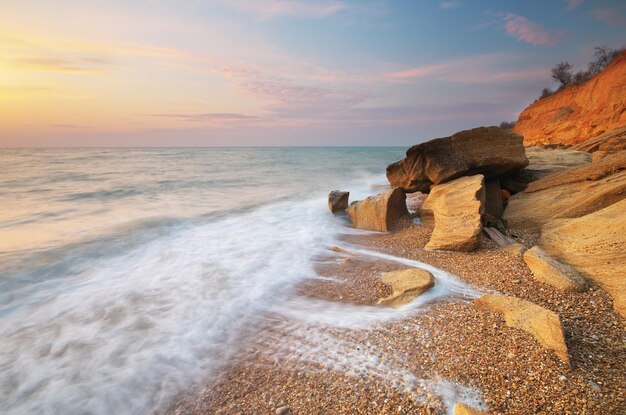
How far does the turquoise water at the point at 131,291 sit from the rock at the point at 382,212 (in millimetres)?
847

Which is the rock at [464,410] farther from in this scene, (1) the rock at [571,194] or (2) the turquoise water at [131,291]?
(1) the rock at [571,194]

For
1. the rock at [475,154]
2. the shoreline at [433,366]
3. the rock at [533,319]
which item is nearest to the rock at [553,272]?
the shoreline at [433,366]

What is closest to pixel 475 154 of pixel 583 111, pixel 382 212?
pixel 382 212

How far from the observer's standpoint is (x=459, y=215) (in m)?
6.09

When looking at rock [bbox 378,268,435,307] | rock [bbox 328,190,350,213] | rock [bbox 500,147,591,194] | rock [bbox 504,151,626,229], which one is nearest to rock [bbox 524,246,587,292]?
rock [bbox 378,268,435,307]

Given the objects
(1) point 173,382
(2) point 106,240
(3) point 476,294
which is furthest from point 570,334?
(2) point 106,240

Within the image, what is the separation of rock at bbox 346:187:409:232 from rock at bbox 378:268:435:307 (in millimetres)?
2960

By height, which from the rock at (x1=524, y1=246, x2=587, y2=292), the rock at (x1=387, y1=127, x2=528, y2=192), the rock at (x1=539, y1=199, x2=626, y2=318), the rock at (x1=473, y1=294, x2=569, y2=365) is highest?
the rock at (x1=387, y1=127, x2=528, y2=192)

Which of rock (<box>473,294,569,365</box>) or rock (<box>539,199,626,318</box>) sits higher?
rock (<box>539,199,626,318</box>)

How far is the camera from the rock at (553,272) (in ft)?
12.6

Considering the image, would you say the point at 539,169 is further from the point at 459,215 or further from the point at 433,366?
the point at 433,366

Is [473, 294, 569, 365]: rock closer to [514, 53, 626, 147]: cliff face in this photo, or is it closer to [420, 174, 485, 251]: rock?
[420, 174, 485, 251]: rock

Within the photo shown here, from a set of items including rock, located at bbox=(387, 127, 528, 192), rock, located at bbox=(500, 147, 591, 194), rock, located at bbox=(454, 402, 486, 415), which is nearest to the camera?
rock, located at bbox=(454, 402, 486, 415)

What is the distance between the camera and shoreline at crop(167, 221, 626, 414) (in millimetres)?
2447
